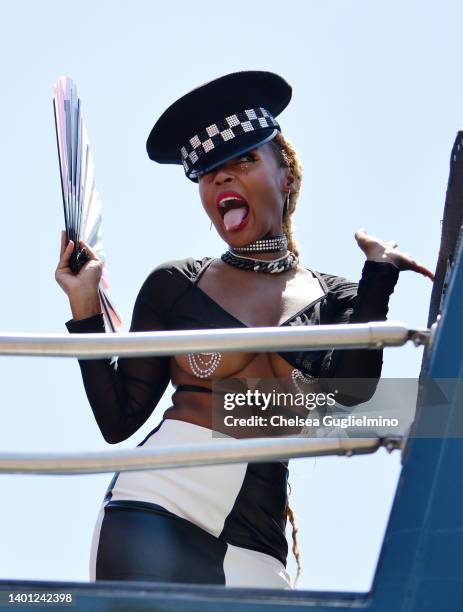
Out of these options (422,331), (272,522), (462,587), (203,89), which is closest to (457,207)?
(422,331)

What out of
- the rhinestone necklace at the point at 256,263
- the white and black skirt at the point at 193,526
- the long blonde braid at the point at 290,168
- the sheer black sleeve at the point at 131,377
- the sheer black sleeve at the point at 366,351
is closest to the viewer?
the white and black skirt at the point at 193,526

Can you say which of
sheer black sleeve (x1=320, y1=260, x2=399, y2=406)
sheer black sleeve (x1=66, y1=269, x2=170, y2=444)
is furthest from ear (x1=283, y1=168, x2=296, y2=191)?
sheer black sleeve (x1=320, y1=260, x2=399, y2=406)

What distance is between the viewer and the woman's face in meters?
3.66

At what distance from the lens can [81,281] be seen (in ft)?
10.8

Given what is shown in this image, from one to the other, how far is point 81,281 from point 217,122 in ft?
2.61

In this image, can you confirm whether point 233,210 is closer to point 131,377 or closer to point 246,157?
point 246,157

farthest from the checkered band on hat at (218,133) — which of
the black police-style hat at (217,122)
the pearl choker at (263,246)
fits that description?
the pearl choker at (263,246)

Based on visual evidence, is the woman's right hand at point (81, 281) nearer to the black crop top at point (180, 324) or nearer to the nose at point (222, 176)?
the black crop top at point (180, 324)

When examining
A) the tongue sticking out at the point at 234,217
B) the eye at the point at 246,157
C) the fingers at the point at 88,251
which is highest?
the eye at the point at 246,157

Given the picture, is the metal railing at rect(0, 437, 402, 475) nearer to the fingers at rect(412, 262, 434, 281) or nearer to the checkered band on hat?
the fingers at rect(412, 262, 434, 281)

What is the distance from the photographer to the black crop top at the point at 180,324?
10.4ft

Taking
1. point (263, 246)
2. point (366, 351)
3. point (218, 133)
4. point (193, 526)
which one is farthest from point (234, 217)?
point (193, 526)

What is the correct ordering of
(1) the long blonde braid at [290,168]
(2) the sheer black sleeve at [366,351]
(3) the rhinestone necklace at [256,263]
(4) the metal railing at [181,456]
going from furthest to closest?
(1) the long blonde braid at [290,168]
(3) the rhinestone necklace at [256,263]
(2) the sheer black sleeve at [366,351]
(4) the metal railing at [181,456]

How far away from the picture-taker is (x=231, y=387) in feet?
10.9
